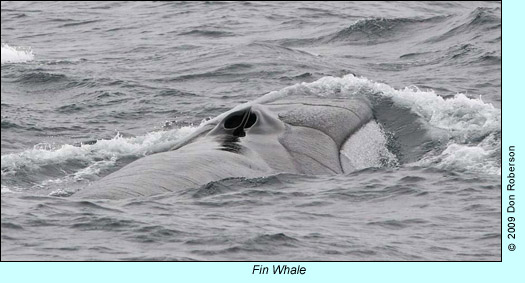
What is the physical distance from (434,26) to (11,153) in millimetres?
20604

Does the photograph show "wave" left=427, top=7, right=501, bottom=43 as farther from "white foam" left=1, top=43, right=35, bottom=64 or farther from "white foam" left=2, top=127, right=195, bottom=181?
"white foam" left=2, top=127, right=195, bottom=181

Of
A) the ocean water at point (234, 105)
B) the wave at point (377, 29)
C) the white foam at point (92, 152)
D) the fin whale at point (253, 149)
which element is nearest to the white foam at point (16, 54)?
the ocean water at point (234, 105)

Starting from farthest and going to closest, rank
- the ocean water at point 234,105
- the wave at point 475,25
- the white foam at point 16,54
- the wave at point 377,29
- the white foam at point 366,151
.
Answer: the wave at point 377,29, the wave at point 475,25, the white foam at point 16,54, the white foam at point 366,151, the ocean water at point 234,105

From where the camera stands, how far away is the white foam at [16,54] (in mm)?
34903

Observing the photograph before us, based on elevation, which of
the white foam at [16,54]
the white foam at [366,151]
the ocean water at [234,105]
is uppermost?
the white foam at [16,54]

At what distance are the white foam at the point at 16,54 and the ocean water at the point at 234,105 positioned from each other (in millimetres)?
203

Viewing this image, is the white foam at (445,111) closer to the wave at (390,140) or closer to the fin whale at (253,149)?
the wave at (390,140)

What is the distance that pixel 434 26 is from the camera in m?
39.8

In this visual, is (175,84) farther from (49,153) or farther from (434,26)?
(434,26)

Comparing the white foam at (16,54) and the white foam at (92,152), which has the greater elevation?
the white foam at (16,54)

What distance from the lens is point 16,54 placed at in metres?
35.7

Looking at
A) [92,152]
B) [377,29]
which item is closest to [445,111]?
[92,152]

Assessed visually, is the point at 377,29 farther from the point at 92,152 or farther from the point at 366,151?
the point at 92,152

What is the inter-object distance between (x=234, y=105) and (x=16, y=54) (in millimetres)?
10356
